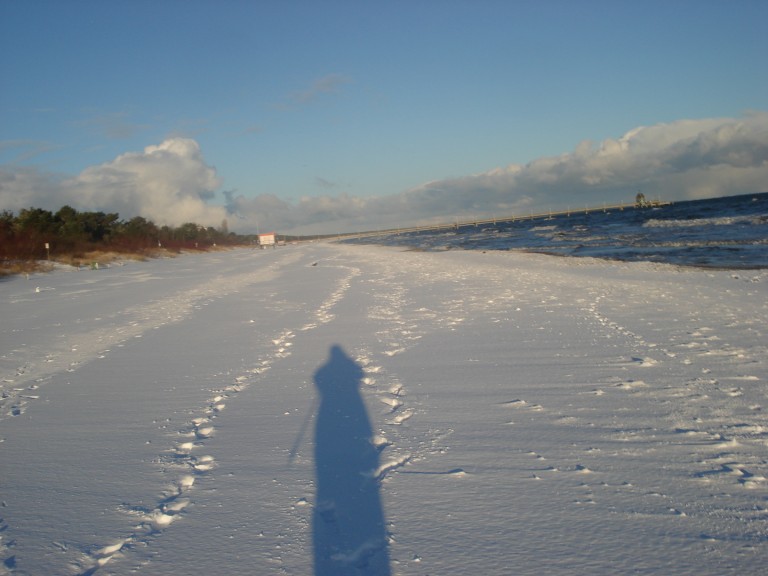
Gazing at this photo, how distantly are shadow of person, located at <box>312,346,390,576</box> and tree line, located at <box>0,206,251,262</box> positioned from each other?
36.3 meters

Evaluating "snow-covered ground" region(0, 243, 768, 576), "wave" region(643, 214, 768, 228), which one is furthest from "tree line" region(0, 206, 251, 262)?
"wave" region(643, 214, 768, 228)

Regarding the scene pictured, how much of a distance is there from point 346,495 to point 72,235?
176 ft

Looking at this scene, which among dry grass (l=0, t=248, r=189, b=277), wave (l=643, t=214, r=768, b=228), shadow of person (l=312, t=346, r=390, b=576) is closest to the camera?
shadow of person (l=312, t=346, r=390, b=576)

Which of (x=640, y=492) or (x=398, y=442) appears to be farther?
(x=398, y=442)

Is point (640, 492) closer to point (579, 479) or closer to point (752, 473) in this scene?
point (579, 479)

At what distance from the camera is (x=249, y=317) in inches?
470

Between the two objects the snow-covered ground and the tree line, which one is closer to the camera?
the snow-covered ground

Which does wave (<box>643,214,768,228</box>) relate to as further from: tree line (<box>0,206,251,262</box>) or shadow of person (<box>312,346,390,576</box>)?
tree line (<box>0,206,251,262</box>)

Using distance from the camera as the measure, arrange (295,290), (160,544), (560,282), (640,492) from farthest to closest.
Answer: (295,290) < (560,282) < (640,492) < (160,544)

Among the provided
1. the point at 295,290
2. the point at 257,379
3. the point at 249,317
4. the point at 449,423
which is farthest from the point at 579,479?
the point at 295,290

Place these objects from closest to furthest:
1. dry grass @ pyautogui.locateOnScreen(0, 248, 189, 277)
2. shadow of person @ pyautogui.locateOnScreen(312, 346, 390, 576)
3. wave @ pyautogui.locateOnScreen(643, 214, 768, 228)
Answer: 1. shadow of person @ pyautogui.locateOnScreen(312, 346, 390, 576)
2. dry grass @ pyautogui.locateOnScreen(0, 248, 189, 277)
3. wave @ pyautogui.locateOnScreen(643, 214, 768, 228)

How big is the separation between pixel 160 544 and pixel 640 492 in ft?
9.14

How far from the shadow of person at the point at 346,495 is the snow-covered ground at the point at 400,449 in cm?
2

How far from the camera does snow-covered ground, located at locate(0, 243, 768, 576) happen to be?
10.1 feet
